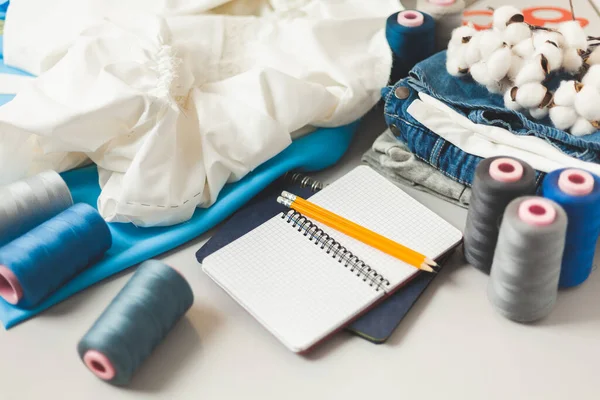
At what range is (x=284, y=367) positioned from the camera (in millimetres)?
573

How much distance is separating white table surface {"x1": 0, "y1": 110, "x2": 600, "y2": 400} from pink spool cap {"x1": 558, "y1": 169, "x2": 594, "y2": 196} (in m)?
0.11

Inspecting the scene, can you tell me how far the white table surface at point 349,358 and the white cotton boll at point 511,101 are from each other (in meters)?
0.18

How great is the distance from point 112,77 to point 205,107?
10 cm

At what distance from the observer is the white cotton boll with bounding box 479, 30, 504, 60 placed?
686 mm

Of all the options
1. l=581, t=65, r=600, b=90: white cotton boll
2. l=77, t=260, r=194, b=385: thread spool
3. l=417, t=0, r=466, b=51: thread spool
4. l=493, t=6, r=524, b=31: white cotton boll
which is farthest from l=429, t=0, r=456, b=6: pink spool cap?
l=77, t=260, r=194, b=385: thread spool

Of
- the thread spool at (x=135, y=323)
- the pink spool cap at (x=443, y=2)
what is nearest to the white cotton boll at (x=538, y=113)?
the pink spool cap at (x=443, y=2)

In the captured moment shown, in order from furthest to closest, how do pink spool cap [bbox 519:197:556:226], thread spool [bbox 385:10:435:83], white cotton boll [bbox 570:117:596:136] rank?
thread spool [bbox 385:10:435:83] → white cotton boll [bbox 570:117:596:136] → pink spool cap [bbox 519:197:556:226]

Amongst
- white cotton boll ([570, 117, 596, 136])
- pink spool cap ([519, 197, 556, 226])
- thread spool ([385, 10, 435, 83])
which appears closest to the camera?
pink spool cap ([519, 197, 556, 226])

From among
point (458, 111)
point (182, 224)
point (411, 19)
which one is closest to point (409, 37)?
point (411, 19)

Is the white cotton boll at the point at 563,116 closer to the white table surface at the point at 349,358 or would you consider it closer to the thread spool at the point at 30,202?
the white table surface at the point at 349,358

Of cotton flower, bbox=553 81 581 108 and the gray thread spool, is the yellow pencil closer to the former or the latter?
the gray thread spool

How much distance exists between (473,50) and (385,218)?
0.20 metres

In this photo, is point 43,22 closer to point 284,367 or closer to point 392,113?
point 392,113

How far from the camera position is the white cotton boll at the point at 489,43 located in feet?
2.25
